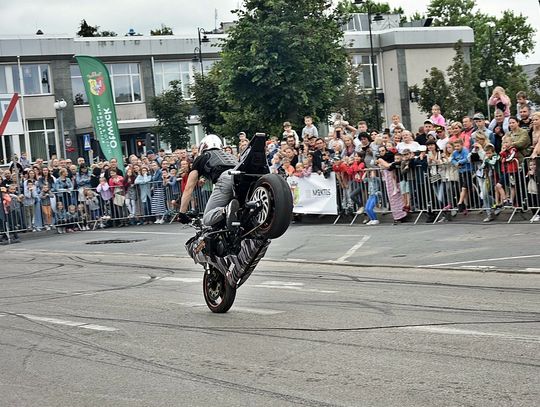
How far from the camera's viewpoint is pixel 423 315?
30.7ft

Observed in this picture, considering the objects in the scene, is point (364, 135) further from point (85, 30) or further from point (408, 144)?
point (85, 30)

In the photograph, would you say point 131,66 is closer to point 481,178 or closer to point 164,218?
point 164,218

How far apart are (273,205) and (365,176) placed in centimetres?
1216

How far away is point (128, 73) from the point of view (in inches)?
2852

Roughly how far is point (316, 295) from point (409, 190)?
31.6 feet

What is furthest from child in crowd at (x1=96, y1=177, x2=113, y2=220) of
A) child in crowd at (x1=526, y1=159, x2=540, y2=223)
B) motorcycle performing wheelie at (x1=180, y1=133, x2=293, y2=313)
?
motorcycle performing wheelie at (x1=180, y1=133, x2=293, y2=313)

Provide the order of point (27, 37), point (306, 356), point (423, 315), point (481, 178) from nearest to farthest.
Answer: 1. point (306, 356)
2. point (423, 315)
3. point (481, 178)
4. point (27, 37)

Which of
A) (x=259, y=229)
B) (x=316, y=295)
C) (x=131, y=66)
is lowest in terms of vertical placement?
(x=316, y=295)

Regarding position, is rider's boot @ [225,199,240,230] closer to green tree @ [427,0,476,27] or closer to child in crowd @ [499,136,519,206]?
child in crowd @ [499,136,519,206]

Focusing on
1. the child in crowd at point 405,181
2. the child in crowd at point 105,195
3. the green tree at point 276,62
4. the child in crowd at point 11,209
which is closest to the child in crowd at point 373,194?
the child in crowd at point 405,181

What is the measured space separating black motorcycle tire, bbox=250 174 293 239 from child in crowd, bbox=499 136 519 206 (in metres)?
9.49

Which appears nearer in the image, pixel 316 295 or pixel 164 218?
pixel 316 295

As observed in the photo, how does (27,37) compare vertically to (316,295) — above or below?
above

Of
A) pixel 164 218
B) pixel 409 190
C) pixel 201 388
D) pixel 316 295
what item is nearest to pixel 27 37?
pixel 164 218
